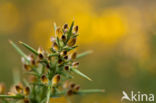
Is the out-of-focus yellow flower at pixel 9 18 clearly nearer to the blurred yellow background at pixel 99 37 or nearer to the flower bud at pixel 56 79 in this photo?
the blurred yellow background at pixel 99 37

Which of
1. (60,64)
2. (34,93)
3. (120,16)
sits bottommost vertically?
(34,93)

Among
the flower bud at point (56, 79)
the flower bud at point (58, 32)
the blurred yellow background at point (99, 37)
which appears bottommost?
the flower bud at point (56, 79)

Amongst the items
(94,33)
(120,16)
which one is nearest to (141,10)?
(120,16)

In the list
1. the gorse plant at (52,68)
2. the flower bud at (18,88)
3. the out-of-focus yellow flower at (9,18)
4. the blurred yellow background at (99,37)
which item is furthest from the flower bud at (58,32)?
the out-of-focus yellow flower at (9,18)

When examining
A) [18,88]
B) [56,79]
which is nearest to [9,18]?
[18,88]

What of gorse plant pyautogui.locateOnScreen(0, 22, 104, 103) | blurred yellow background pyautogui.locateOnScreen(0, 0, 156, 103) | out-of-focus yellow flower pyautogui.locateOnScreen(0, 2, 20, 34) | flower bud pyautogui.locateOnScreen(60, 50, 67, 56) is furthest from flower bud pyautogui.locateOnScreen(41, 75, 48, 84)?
out-of-focus yellow flower pyautogui.locateOnScreen(0, 2, 20, 34)

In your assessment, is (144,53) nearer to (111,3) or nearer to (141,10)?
(141,10)
